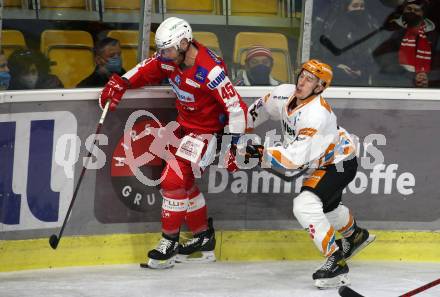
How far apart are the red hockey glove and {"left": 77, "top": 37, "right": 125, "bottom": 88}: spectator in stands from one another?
0.52 ft

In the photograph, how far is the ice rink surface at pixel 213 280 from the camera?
5.84m

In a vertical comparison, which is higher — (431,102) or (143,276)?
(431,102)

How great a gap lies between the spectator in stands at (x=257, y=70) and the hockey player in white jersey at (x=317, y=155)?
380 mm

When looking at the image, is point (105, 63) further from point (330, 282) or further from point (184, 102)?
point (330, 282)

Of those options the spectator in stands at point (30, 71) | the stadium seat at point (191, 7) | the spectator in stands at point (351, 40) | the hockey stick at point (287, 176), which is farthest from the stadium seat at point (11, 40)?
the spectator in stands at point (351, 40)

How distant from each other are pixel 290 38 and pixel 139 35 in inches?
37.1

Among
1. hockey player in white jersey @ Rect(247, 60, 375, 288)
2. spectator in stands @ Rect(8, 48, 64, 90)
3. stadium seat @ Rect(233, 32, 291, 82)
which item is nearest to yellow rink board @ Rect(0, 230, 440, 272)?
hockey player in white jersey @ Rect(247, 60, 375, 288)

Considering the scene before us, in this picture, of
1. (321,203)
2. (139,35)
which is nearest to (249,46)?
(139,35)

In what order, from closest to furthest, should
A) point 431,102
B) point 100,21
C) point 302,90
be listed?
point 302,90, point 100,21, point 431,102

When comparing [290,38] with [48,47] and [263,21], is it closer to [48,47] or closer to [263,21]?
[263,21]

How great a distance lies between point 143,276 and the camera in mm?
6223

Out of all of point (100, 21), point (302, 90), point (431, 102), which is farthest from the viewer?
point (431, 102)

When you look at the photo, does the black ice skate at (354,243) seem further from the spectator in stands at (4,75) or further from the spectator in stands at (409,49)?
the spectator in stands at (4,75)

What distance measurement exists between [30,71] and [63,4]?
1.44 feet
